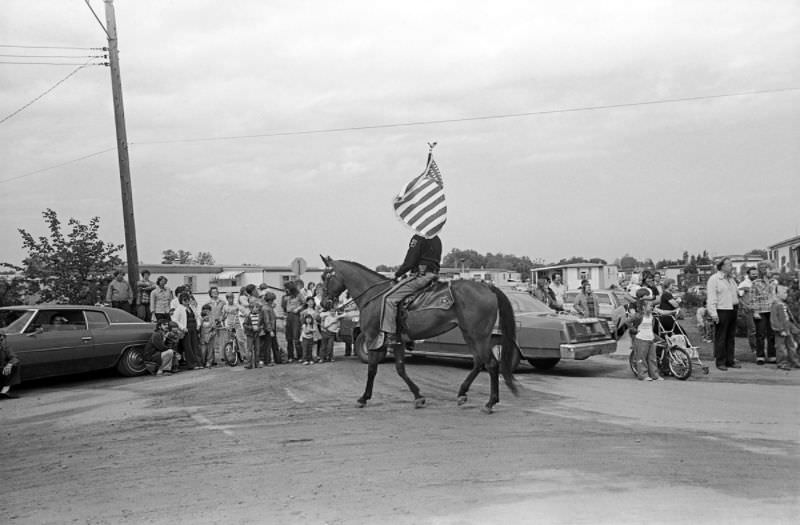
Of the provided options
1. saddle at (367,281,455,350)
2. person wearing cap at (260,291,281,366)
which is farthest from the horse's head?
person wearing cap at (260,291,281,366)

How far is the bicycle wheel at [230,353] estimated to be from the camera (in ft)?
52.4

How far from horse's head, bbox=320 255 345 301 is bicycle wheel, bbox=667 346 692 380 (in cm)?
601

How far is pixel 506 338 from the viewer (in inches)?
391

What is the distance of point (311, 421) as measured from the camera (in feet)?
28.7

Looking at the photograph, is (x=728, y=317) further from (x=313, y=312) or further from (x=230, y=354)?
(x=230, y=354)

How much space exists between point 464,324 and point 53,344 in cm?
830

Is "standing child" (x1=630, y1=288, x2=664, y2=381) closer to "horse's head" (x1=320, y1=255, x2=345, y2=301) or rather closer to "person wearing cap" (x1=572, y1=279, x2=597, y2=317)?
"person wearing cap" (x1=572, y1=279, x2=597, y2=317)

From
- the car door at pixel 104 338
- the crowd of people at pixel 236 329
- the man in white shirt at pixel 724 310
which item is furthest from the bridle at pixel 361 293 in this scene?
the man in white shirt at pixel 724 310

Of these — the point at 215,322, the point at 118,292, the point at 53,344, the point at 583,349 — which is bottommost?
the point at 583,349

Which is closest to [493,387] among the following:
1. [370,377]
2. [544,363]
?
[370,377]

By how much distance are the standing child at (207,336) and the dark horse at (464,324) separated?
6292mm

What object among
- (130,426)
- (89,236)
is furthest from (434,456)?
(89,236)

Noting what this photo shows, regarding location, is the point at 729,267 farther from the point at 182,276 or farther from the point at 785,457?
the point at 182,276

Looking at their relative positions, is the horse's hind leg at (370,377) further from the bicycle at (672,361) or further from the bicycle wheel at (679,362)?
the bicycle wheel at (679,362)
